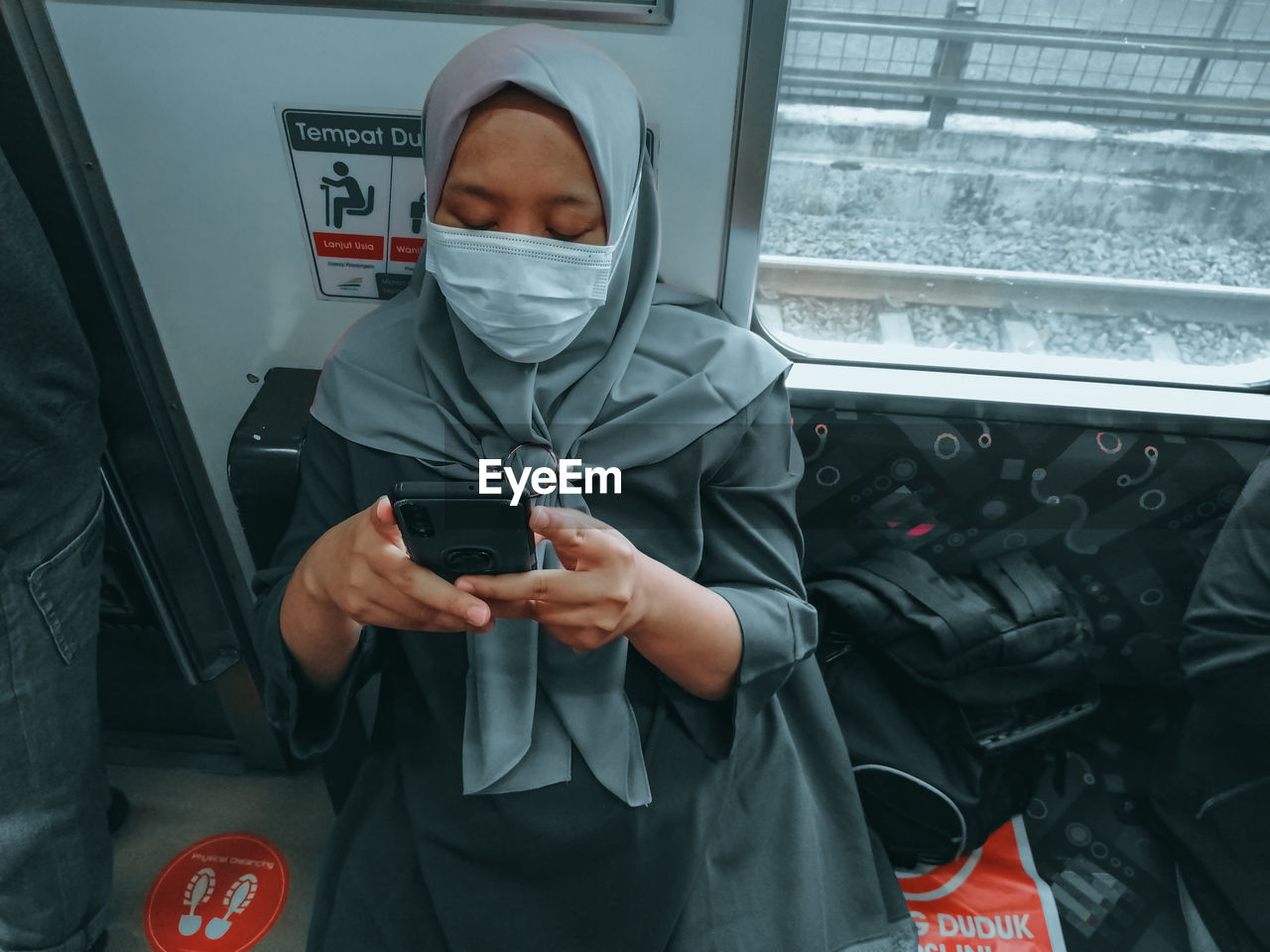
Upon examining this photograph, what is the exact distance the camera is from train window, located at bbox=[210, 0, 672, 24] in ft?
3.93

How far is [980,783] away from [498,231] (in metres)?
1.40

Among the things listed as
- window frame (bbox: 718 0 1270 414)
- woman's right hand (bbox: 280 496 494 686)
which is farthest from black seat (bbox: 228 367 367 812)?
window frame (bbox: 718 0 1270 414)

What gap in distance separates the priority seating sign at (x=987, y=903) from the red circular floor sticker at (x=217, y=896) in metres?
1.32

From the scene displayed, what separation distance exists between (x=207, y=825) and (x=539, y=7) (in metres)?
1.84

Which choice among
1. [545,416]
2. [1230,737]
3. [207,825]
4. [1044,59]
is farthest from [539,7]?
[207,825]

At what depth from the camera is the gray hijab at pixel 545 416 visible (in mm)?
1112

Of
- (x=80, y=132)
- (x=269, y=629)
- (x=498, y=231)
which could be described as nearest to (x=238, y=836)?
(x=269, y=629)

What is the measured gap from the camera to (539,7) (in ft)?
3.96

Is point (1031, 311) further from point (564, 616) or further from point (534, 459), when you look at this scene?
point (564, 616)

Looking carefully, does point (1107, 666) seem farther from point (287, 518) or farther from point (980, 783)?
point (287, 518)

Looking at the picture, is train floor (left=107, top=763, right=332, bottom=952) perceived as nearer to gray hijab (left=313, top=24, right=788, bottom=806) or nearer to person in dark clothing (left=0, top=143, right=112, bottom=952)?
person in dark clothing (left=0, top=143, right=112, bottom=952)

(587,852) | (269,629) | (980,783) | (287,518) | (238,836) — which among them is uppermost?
(269,629)

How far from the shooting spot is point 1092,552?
71.3 inches

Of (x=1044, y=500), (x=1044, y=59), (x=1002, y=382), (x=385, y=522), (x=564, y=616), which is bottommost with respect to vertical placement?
(x=1044, y=500)
